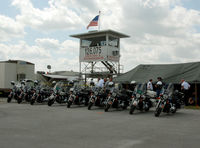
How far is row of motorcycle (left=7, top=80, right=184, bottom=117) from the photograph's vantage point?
483 inches

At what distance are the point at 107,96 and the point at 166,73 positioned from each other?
652cm

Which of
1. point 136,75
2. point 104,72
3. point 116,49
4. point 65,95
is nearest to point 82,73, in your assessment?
point 104,72

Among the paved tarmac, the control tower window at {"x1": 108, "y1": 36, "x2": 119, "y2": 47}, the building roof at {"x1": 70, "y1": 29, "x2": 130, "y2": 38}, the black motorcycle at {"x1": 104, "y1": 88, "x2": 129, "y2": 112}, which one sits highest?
the building roof at {"x1": 70, "y1": 29, "x2": 130, "y2": 38}

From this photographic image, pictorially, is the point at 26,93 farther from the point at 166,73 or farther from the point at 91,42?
the point at 91,42

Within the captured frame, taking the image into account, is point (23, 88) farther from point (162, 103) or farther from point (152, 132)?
point (152, 132)

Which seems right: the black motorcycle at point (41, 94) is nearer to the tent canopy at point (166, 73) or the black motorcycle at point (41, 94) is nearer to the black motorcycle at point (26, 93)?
the black motorcycle at point (26, 93)

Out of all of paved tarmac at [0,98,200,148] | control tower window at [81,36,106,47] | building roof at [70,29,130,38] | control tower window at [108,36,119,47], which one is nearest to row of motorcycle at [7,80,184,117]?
paved tarmac at [0,98,200,148]

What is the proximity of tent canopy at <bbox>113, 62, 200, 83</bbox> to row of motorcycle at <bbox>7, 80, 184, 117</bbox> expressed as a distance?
4461 mm

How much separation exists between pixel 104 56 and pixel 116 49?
2.50 m

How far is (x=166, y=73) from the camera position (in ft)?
63.7

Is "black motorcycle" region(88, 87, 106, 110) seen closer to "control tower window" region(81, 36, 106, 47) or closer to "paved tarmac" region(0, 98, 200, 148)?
"paved tarmac" region(0, 98, 200, 148)

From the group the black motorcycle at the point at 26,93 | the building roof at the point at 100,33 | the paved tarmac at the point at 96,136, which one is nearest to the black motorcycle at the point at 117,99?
the paved tarmac at the point at 96,136

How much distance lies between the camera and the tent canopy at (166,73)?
58.6 feet

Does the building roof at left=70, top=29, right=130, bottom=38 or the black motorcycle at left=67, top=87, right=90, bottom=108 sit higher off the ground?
the building roof at left=70, top=29, right=130, bottom=38
